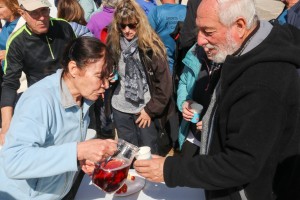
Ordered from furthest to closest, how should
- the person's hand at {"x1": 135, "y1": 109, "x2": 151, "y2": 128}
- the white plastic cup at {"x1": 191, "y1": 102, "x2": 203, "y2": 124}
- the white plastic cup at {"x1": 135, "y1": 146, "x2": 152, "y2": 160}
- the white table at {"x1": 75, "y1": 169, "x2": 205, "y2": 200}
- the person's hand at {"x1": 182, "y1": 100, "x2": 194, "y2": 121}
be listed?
the person's hand at {"x1": 135, "y1": 109, "x2": 151, "y2": 128} < the person's hand at {"x1": 182, "y1": 100, "x2": 194, "y2": 121} < the white plastic cup at {"x1": 191, "y1": 102, "x2": 203, "y2": 124} < the white table at {"x1": 75, "y1": 169, "x2": 205, "y2": 200} < the white plastic cup at {"x1": 135, "y1": 146, "x2": 152, "y2": 160}

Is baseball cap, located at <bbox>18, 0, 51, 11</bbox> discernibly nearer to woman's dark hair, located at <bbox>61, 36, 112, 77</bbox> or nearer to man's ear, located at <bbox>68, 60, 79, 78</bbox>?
woman's dark hair, located at <bbox>61, 36, 112, 77</bbox>

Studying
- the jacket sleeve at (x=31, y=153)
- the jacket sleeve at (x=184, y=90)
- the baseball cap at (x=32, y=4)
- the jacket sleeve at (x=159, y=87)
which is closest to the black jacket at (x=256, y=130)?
→ the jacket sleeve at (x=31, y=153)

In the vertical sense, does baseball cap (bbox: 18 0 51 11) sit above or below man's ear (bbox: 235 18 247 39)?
below

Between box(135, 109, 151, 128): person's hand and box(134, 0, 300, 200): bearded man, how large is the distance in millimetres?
1613

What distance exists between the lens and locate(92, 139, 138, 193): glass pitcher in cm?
156

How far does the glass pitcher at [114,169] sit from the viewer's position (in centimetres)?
156

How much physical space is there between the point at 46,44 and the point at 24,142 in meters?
1.54

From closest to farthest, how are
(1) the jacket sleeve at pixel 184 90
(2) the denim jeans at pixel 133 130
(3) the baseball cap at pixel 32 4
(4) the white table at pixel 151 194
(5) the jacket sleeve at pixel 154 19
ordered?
(4) the white table at pixel 151 194
(3) the baseball cap at pixel 32 4
(1) the jacket sleeve at pixel 184 90
(2) the denim jeans at pixel 133 130
(5) the jacket sleeve at pixel 154 19

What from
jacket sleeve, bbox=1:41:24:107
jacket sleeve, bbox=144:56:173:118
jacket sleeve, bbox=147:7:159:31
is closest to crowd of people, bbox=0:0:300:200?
jacket sleeve, bbox=1:41:24:107

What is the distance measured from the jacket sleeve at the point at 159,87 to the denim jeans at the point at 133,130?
0.72 feet

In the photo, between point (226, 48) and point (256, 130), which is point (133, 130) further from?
point (256, 130)

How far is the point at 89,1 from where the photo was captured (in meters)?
5.39

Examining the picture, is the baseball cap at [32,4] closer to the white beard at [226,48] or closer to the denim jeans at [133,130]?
the denim jeans at [133,130]

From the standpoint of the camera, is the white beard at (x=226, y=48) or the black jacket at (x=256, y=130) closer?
the black jacket at (x=256, y=130)
